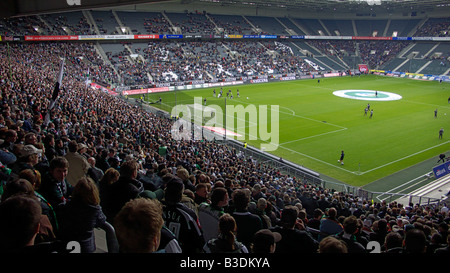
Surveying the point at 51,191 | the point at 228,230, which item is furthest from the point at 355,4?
the point at 228,230

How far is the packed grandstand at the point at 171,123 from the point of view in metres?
4.33

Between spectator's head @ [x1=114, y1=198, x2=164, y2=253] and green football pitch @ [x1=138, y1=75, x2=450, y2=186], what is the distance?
2111cm

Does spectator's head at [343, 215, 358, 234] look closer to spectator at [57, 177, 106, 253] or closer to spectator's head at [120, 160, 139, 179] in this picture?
spectator's head at [120, 160, 139, 179]

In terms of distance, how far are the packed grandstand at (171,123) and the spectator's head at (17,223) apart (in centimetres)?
1

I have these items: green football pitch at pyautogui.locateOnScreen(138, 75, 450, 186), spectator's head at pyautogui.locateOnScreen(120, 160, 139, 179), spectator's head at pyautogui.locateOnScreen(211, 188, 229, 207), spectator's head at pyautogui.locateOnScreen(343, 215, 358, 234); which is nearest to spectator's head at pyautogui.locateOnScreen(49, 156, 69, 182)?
spectator's head at pyautogui.locateOnScreen(120, 160, 139, 179)

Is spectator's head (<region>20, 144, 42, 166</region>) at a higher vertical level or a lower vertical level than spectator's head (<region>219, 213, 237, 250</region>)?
higher

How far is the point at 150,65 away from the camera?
5700 centimetres

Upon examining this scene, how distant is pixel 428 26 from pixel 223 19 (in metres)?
50.7

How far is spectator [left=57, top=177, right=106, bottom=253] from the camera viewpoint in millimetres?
3908

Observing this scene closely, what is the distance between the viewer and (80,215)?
3920mm

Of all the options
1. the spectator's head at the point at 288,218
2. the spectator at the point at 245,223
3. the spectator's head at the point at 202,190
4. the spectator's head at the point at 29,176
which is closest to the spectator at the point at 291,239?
the spectator's head at the point at 288,218

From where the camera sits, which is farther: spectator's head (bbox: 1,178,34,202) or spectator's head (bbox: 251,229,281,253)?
spectator's head (bbox: 1,178,34,202)

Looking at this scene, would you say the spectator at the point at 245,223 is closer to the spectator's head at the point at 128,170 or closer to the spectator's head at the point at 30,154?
the spectator's head at the point at 128,170

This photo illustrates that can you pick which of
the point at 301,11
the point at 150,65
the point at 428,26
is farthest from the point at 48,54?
the point at 428,26
